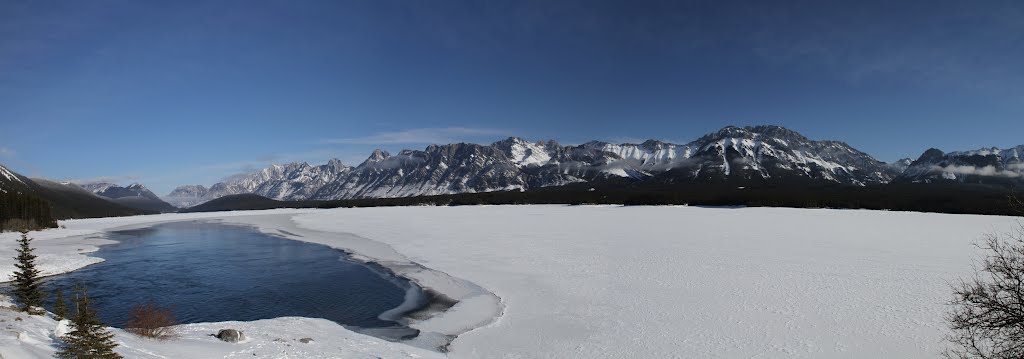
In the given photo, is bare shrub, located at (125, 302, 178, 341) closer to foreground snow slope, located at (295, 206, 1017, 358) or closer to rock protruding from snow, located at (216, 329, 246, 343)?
rock protruding from snow, located at (216, 329, 246, 343)

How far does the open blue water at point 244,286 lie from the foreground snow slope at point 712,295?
494cm

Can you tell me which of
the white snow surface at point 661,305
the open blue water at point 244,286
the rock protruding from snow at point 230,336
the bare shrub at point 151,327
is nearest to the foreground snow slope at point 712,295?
the white snow surface at point 661,305

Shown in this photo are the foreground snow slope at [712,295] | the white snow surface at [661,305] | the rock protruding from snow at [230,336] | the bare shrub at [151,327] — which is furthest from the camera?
the foreground snow slope at [712,295]

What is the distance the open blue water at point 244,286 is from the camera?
64.0 feet

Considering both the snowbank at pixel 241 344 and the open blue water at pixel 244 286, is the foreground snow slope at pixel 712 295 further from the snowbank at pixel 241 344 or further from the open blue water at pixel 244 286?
the open blue water at pixel 244 286

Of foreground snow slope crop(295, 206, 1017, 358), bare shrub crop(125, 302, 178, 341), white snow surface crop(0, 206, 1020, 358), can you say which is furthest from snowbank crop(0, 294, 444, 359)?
foreground snow slope crop(295, 206, 1017, 358)

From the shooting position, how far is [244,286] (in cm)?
2497

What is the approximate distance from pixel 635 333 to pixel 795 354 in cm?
447

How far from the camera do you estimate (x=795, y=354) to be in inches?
523

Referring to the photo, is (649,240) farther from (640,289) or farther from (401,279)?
(401,279)

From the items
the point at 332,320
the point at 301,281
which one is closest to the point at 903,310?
the point at 332,320

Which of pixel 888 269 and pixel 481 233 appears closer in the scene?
pixel 888 269

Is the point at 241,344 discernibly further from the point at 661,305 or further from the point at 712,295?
the point at 712,295

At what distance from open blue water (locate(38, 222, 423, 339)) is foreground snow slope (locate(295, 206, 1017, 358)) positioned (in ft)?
16.2
